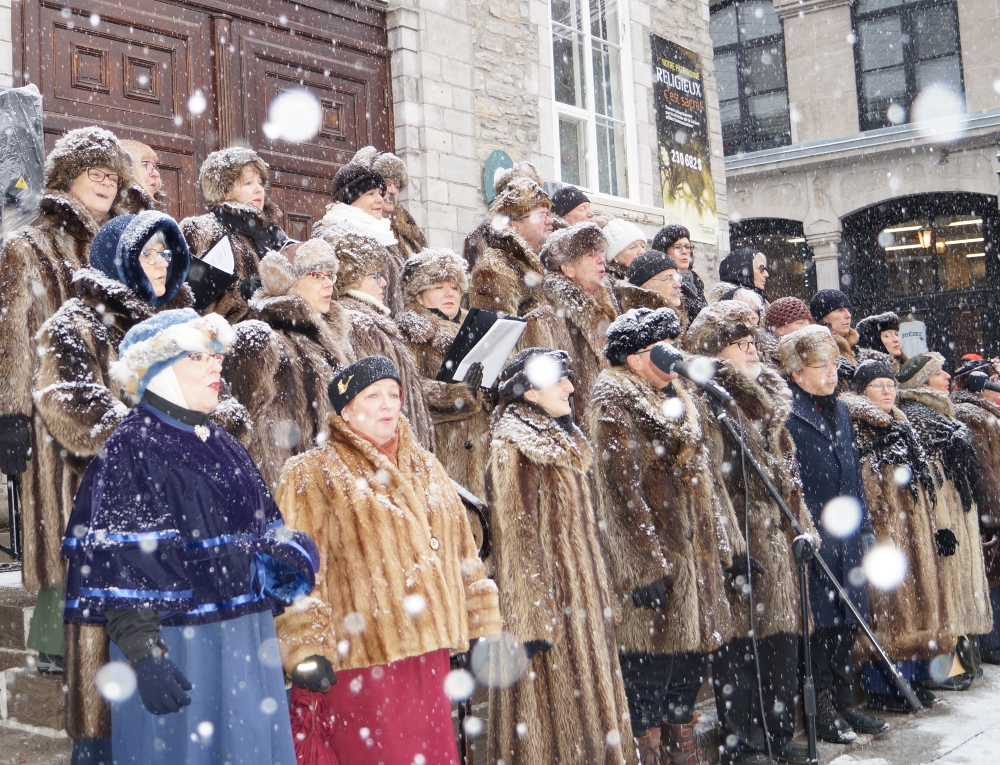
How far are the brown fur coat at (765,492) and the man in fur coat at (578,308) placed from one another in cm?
65

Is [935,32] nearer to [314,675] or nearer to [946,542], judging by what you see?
[946,542]

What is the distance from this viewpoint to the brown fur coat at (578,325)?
219 inches

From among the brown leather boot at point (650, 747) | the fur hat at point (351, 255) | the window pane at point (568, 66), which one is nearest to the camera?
the brown leather boot at point (650, 747)

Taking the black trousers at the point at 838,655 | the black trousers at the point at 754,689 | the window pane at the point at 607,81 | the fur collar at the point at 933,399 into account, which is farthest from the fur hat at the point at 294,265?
the window pane at the point at 607,81

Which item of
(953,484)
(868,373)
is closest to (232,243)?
(868,373)

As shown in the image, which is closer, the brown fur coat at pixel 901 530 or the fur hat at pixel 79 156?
the fur hat at pixel 79 156

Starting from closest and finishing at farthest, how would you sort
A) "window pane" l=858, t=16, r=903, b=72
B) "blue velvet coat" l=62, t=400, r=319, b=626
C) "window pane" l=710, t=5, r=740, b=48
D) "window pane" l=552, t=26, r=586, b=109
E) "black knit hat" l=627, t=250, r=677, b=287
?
1. "blue velvet coat" l=62, t=400, r=319, b=626
2. "black knit hat" l=627, t=250, r=677, b=287
3. "window pane" l=552, t=26, r=586, b=109
4. "window pane" l=858, t=16, r=903, b=72
5. "window pane" l=710, t=5, r=740, b=48

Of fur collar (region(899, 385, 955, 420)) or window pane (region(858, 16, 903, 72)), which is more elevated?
window pane (region(858, 16, 903, 72))

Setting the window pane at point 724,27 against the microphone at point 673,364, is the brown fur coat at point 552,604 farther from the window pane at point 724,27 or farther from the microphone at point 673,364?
the window pane at point 724,27

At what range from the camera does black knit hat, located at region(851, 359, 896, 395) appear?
6543 millimetres

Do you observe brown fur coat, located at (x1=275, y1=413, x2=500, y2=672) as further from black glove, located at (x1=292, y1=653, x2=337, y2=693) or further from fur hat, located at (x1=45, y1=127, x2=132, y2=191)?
fur hat, located at (x1=45, y1=127, x2=132, y2=191)

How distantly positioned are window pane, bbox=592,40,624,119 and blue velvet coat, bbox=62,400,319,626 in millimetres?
8825

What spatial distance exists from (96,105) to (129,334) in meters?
4.62

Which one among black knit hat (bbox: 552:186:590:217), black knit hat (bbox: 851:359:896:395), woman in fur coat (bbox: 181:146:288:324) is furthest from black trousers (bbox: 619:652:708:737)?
black knit hat (bbox: 552:186:590:217)
